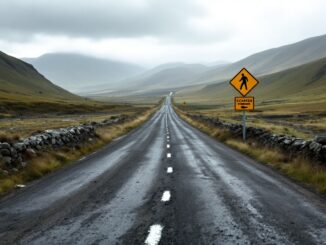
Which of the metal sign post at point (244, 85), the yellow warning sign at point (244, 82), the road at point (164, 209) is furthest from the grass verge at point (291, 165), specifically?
the yellow warning sign at point (244, 82)

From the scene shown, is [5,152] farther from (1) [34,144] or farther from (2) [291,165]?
(2) [291,165]

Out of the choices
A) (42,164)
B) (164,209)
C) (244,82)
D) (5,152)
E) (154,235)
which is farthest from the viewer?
(244,82)

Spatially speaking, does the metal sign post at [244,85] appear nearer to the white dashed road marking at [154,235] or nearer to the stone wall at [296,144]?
the stone wall at [296,144]

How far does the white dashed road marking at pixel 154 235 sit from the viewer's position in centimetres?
658

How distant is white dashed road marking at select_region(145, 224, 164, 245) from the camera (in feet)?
21.6

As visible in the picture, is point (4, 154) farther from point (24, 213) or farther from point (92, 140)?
point (92, 140)

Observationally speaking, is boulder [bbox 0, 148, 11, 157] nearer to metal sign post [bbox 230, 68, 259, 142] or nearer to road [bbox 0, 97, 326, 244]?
road [bbox 0, 97, 326, 244]

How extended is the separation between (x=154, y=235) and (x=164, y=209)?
74.9 inches

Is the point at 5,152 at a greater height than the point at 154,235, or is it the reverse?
the point at 5,152

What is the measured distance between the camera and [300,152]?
53.0 feet

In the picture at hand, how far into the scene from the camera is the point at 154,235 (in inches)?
273

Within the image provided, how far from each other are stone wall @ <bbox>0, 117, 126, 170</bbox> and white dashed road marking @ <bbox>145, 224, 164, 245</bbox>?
822 cm

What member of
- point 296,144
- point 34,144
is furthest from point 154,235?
point 296,144

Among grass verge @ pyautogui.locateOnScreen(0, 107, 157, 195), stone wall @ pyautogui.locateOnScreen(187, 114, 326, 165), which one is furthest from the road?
stone wall @ pyautogui.locateOnScreen(187, 114, 326, 165)
